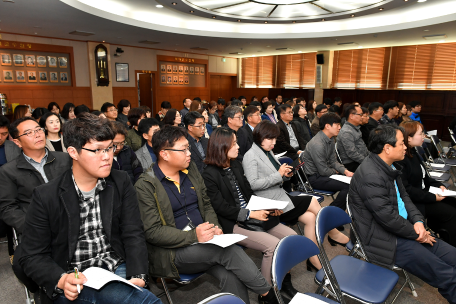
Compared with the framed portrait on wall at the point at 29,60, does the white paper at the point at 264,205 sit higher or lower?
lower

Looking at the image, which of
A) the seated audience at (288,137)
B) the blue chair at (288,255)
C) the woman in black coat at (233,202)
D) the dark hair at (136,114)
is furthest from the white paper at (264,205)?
the dark hair at (136,114)

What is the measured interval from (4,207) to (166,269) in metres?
1.35

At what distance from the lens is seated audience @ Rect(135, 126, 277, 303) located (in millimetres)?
1892

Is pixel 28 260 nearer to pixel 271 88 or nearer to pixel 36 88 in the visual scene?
pixel 36 88

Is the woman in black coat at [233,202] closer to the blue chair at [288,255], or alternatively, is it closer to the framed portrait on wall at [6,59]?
the blue chair at [288,255]

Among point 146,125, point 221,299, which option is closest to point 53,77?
point 146,125

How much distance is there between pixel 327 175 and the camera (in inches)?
146

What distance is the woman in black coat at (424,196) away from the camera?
285 centimetres

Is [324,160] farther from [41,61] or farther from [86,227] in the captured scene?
[41,61]

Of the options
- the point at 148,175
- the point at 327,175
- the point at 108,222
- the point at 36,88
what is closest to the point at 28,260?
the point at 108,222

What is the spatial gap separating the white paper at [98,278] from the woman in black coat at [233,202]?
109 cm

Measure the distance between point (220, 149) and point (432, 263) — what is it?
1.82 meters

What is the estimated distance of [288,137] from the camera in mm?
5195

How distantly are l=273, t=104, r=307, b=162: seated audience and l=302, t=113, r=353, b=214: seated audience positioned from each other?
0.80m
